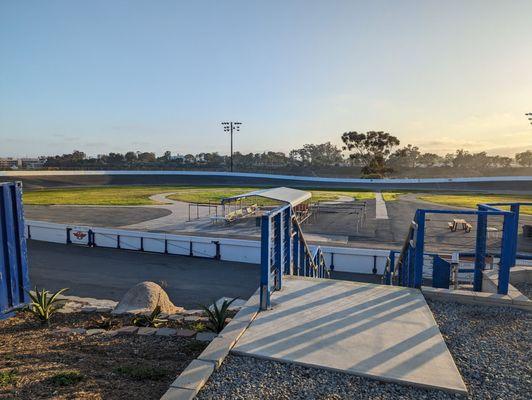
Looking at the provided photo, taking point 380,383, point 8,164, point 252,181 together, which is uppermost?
point 8,164

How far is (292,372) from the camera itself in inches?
174

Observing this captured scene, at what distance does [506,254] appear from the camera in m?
6.73

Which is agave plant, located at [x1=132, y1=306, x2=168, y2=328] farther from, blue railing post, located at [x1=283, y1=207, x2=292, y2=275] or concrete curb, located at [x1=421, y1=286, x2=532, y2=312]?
concrete curb, located at [x1=421, y1=286, x2=532, y2=312]

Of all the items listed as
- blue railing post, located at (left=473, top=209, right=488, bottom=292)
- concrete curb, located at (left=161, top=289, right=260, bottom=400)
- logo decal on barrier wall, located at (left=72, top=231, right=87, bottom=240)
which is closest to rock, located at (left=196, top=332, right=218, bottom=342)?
concrete curb, located at (left=161, top=289, right=260, bottom=400)

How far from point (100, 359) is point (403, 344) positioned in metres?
4.15

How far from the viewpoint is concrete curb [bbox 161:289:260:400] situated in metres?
3.96

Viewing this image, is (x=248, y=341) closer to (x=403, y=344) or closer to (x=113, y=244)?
(x=403, y=344)

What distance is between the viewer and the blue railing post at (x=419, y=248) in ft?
22.8

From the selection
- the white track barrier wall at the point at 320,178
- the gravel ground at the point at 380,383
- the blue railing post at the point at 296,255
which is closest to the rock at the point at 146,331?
the gravel ground at the point at 380,383

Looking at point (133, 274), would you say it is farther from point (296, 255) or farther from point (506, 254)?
point (506, 254)

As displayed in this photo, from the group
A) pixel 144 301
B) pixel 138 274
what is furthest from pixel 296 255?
pixel 138 274

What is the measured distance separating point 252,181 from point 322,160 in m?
95.8

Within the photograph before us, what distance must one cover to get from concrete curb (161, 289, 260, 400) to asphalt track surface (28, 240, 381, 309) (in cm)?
523

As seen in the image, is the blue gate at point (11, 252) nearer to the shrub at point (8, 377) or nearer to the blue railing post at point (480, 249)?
the shrub at point (8, 377)
